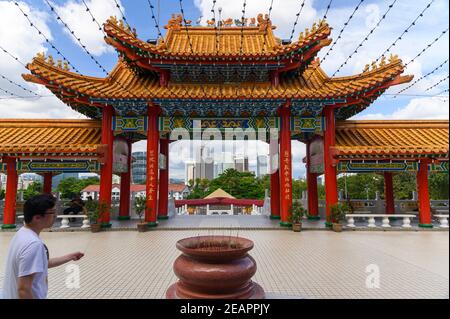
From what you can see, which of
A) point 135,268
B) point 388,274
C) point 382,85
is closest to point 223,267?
point 135,268

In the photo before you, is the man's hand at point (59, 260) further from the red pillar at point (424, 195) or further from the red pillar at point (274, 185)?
the red pillar at point (424, 195)

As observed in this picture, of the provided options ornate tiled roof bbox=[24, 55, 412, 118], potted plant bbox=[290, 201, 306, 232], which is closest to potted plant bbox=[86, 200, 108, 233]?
ornate tiled roof bbox=[24, 55, 412, 118]

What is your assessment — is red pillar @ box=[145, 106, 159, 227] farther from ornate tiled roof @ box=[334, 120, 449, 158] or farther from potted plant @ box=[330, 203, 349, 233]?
ornate tiled roof @ box=[334, 120, 449, 158]

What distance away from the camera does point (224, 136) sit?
1207 cm

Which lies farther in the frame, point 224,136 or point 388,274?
point 224,136

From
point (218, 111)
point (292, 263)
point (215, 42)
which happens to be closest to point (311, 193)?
point (218, 111)

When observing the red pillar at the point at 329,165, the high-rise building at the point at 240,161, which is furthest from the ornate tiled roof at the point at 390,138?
the high-rise building at the point at 240,161

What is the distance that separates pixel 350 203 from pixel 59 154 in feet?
44.6

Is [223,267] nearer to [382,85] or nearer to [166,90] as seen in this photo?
[166,90]

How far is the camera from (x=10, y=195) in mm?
10836

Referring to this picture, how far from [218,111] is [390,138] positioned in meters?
7.67

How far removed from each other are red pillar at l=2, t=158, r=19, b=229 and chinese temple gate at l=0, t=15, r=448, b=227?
4 cm

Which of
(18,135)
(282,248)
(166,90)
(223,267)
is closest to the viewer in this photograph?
(223,267)

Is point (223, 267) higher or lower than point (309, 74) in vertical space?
lower
